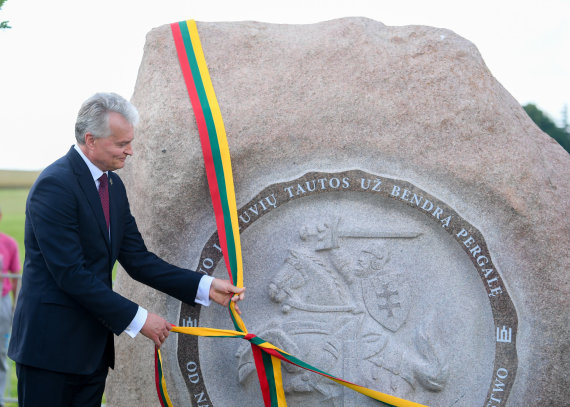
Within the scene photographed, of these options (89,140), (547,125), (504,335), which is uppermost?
(547,125)

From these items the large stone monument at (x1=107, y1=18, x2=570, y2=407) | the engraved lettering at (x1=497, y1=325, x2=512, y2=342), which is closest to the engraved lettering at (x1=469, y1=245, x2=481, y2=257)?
the large stone monument at (x1=107, y1=18, x2=570, y2=407)

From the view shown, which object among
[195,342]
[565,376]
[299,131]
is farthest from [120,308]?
[565,376]

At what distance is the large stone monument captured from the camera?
3.69 m

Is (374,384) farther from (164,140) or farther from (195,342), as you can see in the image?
(164,140)

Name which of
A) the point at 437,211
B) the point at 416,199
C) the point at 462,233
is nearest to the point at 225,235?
the point at 416,199

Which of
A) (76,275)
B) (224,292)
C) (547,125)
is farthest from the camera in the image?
(547,125)

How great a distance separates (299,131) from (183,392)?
1.69 metres

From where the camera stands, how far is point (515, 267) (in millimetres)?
3686

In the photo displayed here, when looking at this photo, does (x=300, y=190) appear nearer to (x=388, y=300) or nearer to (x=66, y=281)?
(x=388, y=300)

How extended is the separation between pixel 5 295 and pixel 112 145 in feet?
9.94

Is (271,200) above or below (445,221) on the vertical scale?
below

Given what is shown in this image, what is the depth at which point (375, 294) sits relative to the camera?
12.3 feet

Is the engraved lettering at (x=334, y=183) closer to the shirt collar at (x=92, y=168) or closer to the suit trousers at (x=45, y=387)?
the shirt collar at (x=92, y=168)

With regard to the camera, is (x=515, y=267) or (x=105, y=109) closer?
(x=105, y=109)
